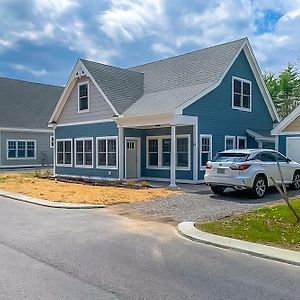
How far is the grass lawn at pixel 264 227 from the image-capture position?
800cm

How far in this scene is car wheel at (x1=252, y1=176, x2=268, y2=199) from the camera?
1401 cm


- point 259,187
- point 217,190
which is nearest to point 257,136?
point 217,190

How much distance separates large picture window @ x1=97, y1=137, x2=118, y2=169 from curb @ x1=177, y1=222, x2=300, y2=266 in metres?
13.2

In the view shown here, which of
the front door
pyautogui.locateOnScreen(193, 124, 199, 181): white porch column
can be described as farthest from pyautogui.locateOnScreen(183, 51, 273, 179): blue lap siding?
the front door

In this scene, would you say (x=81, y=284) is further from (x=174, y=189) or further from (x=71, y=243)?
(x=174, y=189)

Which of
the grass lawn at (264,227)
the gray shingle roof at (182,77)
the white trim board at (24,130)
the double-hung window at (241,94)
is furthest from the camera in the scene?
the white trim board at (24,130)

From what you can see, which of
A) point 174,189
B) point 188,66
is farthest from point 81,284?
point 188,66

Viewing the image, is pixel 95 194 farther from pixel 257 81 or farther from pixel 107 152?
pixel 257 81

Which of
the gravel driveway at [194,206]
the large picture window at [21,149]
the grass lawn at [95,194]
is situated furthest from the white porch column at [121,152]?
the large picture window at [21,149]

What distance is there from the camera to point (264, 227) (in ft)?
29.6

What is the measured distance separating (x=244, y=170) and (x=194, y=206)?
2452 millimetres

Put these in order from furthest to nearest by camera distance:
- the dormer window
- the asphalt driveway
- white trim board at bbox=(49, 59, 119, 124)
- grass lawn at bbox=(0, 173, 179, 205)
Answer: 1. the dormer window
2. white trim board at bbox=(49, 59, 119, 124)
3. grass lawn at bbox=(0, 173, 179, 205)
4. the asphalt driveway

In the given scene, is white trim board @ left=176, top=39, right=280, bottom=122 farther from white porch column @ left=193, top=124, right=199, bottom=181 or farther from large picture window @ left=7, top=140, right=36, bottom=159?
large picture window @ left=7, top=140, right=36, bottom=159

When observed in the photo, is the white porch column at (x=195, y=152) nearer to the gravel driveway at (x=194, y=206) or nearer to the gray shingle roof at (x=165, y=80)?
the gray shingle roof at (x=165, y=80)
